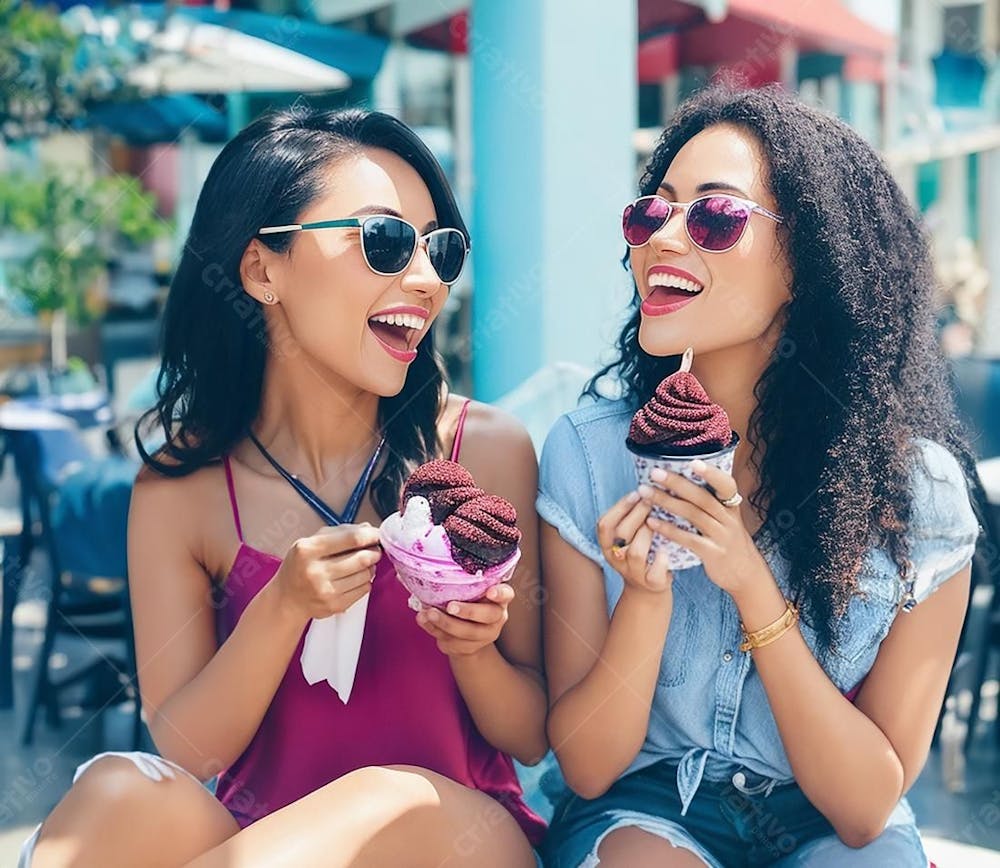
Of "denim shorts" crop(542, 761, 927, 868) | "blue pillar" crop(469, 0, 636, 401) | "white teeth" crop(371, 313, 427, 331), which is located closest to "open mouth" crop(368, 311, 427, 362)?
"white teeth" crop(371, 313, 427, 331)

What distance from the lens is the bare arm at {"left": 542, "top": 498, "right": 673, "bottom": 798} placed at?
1871 mm

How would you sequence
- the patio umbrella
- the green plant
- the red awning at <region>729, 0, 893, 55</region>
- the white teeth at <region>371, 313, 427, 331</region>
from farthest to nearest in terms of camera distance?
the red awning at <region>729, 0, 893, 55</region>, the patio umbrella, the green plant, the white teeth at <region>371, 313, 427, 331</region>

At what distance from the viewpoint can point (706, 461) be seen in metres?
1.83

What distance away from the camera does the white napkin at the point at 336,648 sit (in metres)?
2.07

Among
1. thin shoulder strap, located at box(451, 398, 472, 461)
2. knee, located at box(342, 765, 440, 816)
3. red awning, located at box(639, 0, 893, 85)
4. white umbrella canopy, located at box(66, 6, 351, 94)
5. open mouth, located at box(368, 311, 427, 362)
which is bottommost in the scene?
knee, located at box(342, 765, 440, 816)

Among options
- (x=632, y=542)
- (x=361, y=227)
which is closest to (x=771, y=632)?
(x=632, y=542)

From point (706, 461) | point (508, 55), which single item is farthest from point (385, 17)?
point (706, 461)

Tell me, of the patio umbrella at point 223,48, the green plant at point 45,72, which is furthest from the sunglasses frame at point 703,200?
the green plant at point 45,72

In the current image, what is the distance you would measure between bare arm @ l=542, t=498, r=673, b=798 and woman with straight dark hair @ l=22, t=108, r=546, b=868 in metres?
0.09

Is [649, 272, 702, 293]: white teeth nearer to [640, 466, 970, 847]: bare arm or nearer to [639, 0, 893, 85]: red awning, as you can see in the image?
[640, 466, 970, 847]: bare arm

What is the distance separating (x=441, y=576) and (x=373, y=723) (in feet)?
1.45

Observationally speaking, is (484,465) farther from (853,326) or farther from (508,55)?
(508,55)

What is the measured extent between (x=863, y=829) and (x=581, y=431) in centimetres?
80

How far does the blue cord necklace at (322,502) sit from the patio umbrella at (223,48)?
14.3 feet
